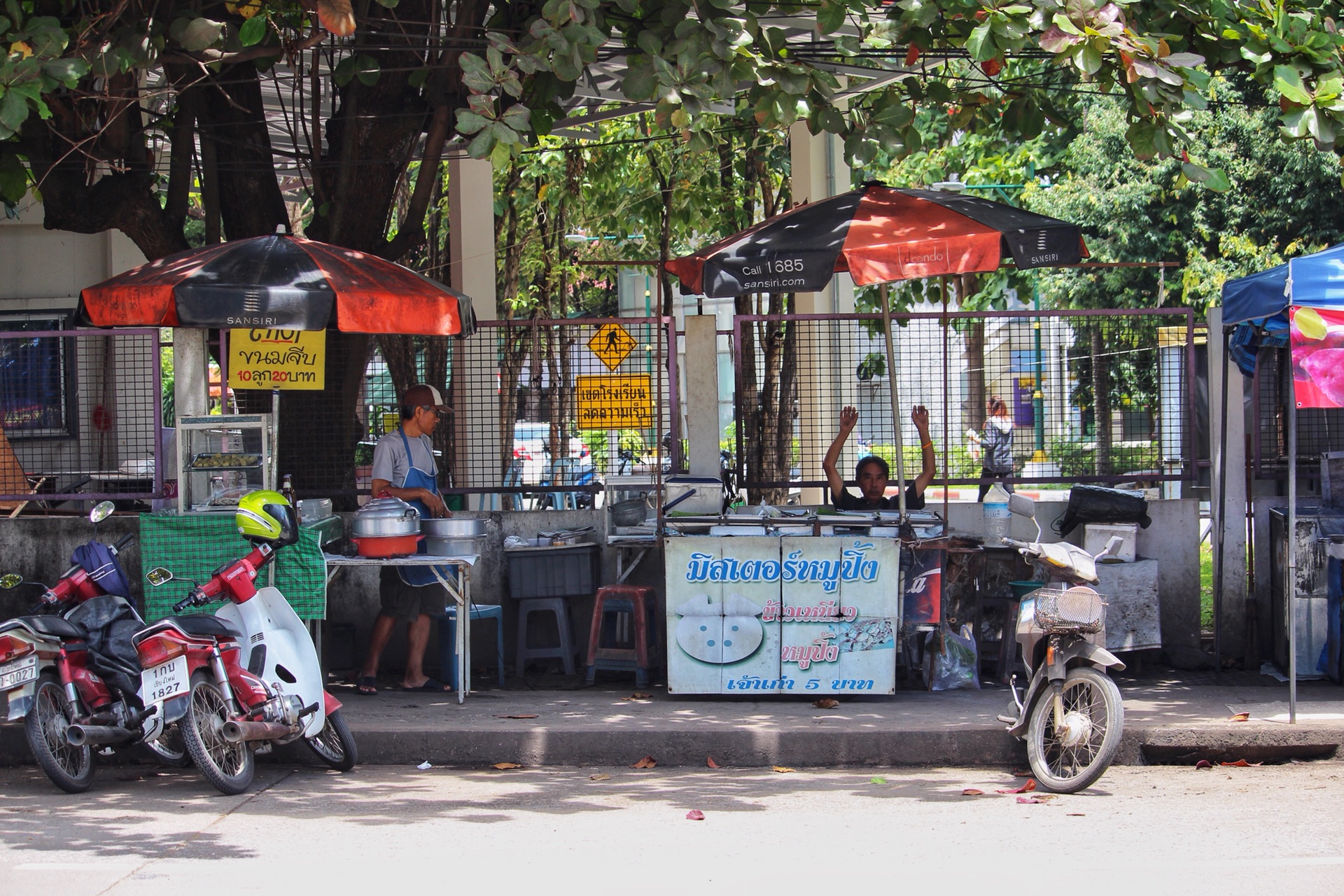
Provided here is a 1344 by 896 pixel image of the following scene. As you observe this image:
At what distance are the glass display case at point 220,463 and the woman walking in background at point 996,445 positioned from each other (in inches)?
194

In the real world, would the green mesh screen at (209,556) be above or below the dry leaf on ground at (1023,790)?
above

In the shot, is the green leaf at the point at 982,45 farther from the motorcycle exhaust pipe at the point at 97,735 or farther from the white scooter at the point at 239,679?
the motorcycle exhaust pipe at the point at 97,735

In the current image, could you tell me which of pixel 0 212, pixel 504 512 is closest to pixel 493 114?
pixel 504 512

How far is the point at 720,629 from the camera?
303 inches

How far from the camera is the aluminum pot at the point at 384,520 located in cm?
754

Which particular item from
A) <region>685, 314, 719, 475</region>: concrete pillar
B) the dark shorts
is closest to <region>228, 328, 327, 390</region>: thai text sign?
the dark shorts

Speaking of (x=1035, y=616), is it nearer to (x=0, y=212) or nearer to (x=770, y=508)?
(x=770, y=508)

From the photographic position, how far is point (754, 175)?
1427 centimetres

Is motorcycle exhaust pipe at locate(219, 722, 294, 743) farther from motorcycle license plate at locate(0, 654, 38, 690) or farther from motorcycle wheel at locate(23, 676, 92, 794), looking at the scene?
motorcycle license plate at locate(0, 654, 38, 690)

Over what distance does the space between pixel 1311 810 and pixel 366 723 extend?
16.0 feet

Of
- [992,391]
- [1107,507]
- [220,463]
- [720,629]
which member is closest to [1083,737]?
[720,629]

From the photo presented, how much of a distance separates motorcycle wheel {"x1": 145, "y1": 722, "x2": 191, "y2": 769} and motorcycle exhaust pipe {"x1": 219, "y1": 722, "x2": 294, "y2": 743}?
20 centimetres

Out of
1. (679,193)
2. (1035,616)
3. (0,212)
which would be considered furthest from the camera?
(679,193)

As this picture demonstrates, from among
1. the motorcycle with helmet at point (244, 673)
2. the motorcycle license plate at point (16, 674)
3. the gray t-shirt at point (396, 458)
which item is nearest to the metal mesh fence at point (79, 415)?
the gray t-shirt at point (396, 458)
